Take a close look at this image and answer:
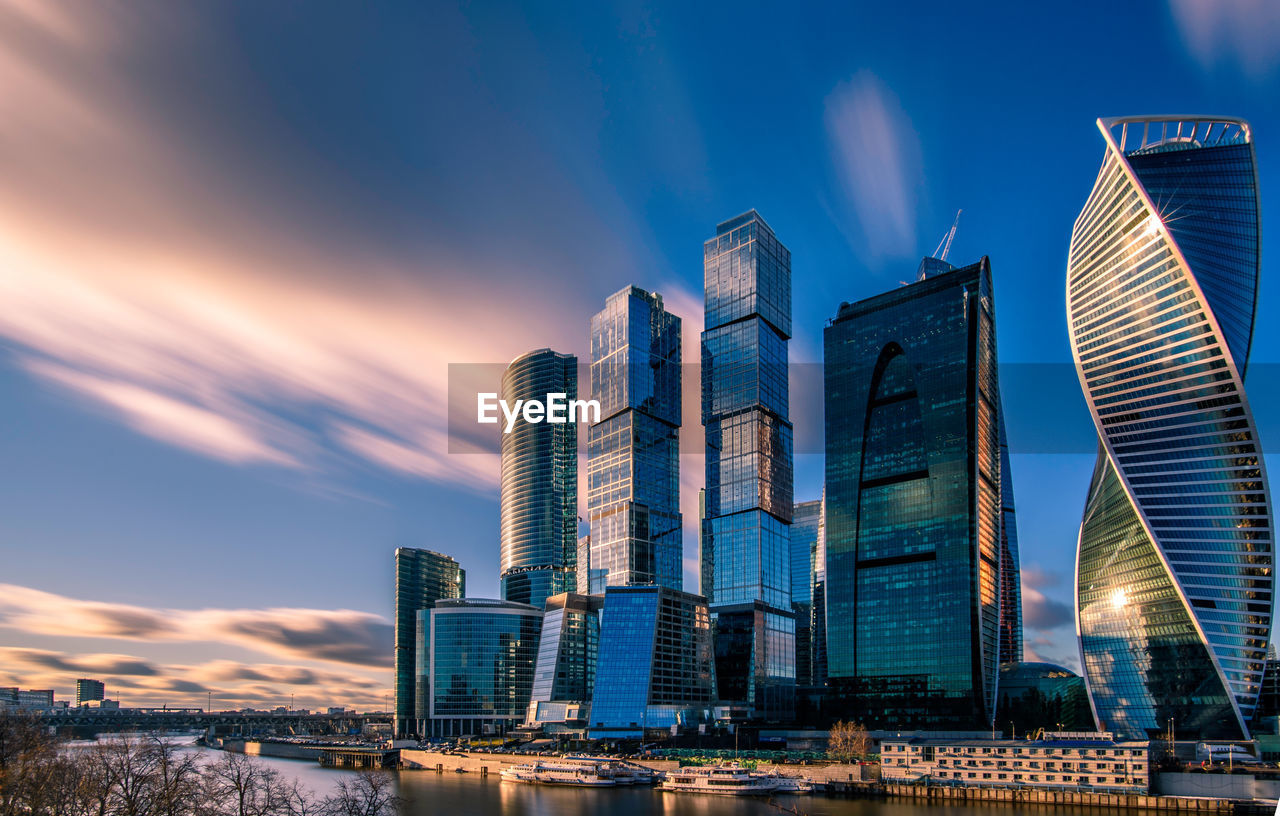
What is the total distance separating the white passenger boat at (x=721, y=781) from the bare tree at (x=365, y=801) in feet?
163

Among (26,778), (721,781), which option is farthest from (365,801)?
(721,781)

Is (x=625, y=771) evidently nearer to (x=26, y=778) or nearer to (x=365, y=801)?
(x=365, y=801)

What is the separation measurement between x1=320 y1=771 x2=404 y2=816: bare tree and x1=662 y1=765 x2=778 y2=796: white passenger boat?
49.7 m

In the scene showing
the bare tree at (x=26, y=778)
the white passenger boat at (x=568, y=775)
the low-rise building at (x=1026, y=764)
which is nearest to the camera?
the bare tree at (x=26, y=778)

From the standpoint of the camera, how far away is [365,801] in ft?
411

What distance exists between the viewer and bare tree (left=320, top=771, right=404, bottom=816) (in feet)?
299

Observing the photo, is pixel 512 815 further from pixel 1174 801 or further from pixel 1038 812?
pixel 1174 801

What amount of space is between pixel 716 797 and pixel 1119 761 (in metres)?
60.2

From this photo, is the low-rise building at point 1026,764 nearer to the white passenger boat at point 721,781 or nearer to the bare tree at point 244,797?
the white passenger boat at point 721,781

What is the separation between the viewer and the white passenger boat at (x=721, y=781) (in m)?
156

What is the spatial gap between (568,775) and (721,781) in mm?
35600

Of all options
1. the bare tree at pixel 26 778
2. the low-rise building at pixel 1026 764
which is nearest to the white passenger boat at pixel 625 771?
the low-rise building at pixel 1026 764

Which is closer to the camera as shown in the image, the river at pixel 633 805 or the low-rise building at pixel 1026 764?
the river at pixel 633 805

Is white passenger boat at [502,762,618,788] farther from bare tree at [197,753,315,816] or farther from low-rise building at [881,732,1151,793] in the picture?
low-rise building at [881,732,1151,793]
